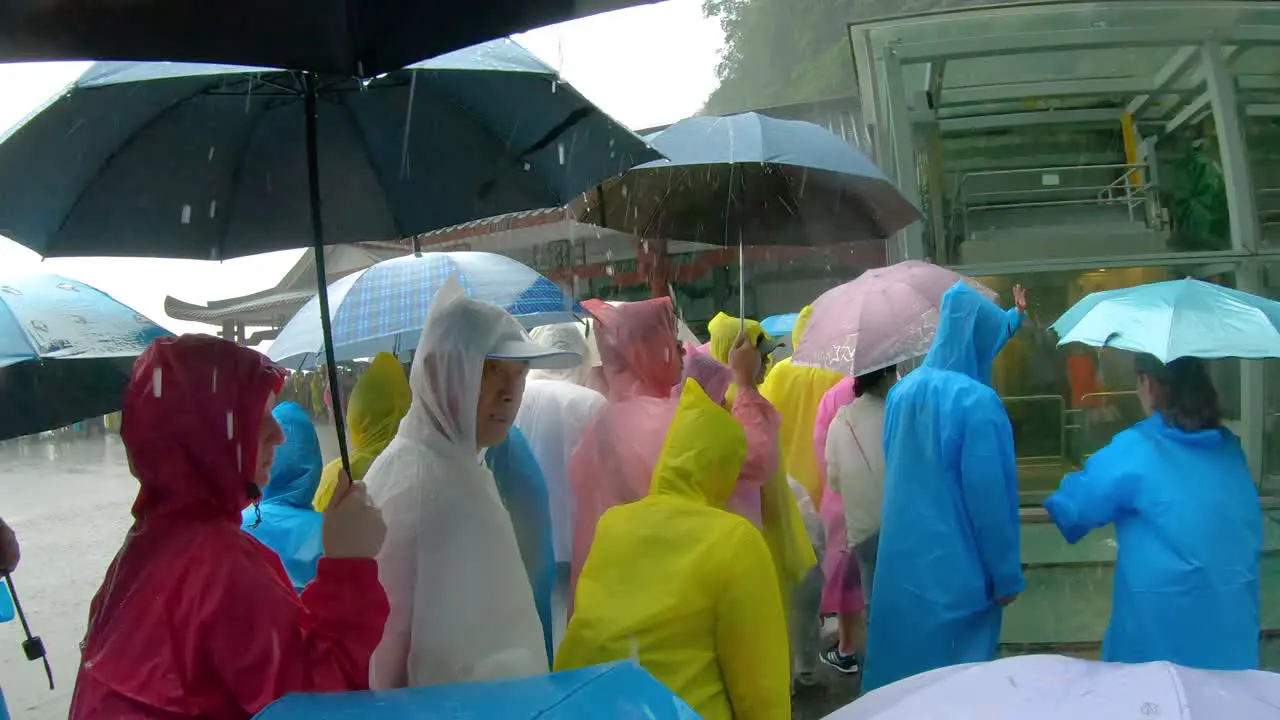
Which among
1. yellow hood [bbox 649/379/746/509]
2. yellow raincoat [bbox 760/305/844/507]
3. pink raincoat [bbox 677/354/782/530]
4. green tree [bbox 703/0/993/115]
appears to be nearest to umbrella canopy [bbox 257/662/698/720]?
yellow hood [bbox 649/379/746/509]

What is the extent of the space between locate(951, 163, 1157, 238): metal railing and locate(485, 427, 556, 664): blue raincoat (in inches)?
183

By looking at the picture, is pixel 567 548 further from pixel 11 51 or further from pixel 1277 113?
pixel 1277 113

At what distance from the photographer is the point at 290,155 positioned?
2373 mm

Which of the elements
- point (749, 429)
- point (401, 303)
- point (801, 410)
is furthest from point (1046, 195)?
point (401, 303)

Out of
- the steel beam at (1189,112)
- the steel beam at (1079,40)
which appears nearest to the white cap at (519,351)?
the steel beam at (1079,40)

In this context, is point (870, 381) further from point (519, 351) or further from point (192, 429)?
point (192, 429)

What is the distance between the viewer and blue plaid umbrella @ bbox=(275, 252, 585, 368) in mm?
3480

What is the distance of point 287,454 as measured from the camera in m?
3.33

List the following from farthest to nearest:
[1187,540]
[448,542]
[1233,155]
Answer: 1. [1233,155]
2. [1187,540]
3. [448,542]

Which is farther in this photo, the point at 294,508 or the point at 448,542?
the point at 294,508

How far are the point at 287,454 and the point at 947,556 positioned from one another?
234 cm

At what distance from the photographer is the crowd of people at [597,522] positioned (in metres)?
1.51

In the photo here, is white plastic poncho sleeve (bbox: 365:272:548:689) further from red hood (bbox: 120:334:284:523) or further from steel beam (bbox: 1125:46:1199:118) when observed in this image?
steel beam (bbox: 1125:46:1199:118)

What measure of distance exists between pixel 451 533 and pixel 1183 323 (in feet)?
8.09
